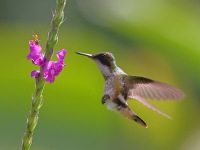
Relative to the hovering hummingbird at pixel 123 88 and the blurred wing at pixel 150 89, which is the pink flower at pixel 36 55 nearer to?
the hovering hummingbird at pixel 123 88

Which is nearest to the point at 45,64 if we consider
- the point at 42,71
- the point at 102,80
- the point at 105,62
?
the point at 42,71

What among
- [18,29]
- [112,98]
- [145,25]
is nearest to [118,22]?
[145,25]

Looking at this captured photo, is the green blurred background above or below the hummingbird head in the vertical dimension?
above

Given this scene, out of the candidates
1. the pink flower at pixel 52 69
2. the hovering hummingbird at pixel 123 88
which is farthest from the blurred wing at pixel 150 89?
the pink flower at pixel 52 69

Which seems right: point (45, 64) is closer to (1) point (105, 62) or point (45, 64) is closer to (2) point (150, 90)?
(1) point (105, 62)

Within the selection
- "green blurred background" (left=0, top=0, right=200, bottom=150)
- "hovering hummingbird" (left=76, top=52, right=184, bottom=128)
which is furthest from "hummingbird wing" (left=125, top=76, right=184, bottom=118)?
"green blurred background" (left=0, top=0, right=200, bottom=150)

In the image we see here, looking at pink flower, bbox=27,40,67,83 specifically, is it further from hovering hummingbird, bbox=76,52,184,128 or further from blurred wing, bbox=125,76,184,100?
→ blurred wing, bbox=125,76,184,100

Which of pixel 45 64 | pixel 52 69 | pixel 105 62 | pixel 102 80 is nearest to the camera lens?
pixel 45 64

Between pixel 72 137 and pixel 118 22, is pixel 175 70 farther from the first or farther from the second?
pixel 72 137
